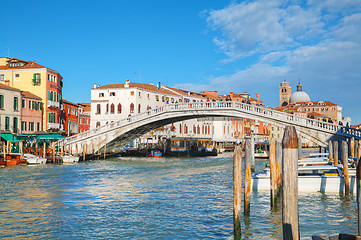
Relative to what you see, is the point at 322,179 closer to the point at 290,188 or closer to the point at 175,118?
the point at 290,188

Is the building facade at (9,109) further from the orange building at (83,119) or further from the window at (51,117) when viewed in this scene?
the orange building at (83,119)

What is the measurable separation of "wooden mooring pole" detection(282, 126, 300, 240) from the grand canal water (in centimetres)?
288

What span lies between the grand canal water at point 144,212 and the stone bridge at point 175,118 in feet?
28.3

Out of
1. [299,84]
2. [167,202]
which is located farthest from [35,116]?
[299,84]

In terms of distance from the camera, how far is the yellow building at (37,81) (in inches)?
1093

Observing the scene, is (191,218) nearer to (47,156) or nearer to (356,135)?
(356,135)

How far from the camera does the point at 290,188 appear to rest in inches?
185

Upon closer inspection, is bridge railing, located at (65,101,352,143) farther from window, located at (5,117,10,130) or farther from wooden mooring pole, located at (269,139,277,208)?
wooden mooring pole, located at (269,139,277,208)

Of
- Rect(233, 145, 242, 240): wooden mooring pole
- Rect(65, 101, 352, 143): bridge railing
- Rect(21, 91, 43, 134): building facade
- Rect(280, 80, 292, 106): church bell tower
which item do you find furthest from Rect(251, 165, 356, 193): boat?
Rect(280, 80, 292, 106): church bell tower

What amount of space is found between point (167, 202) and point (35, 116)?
19.1 metres

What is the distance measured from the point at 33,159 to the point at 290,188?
61.6 feet

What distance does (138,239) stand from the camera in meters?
7.37

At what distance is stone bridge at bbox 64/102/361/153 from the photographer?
2138 cm

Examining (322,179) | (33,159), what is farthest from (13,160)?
(322,179)
